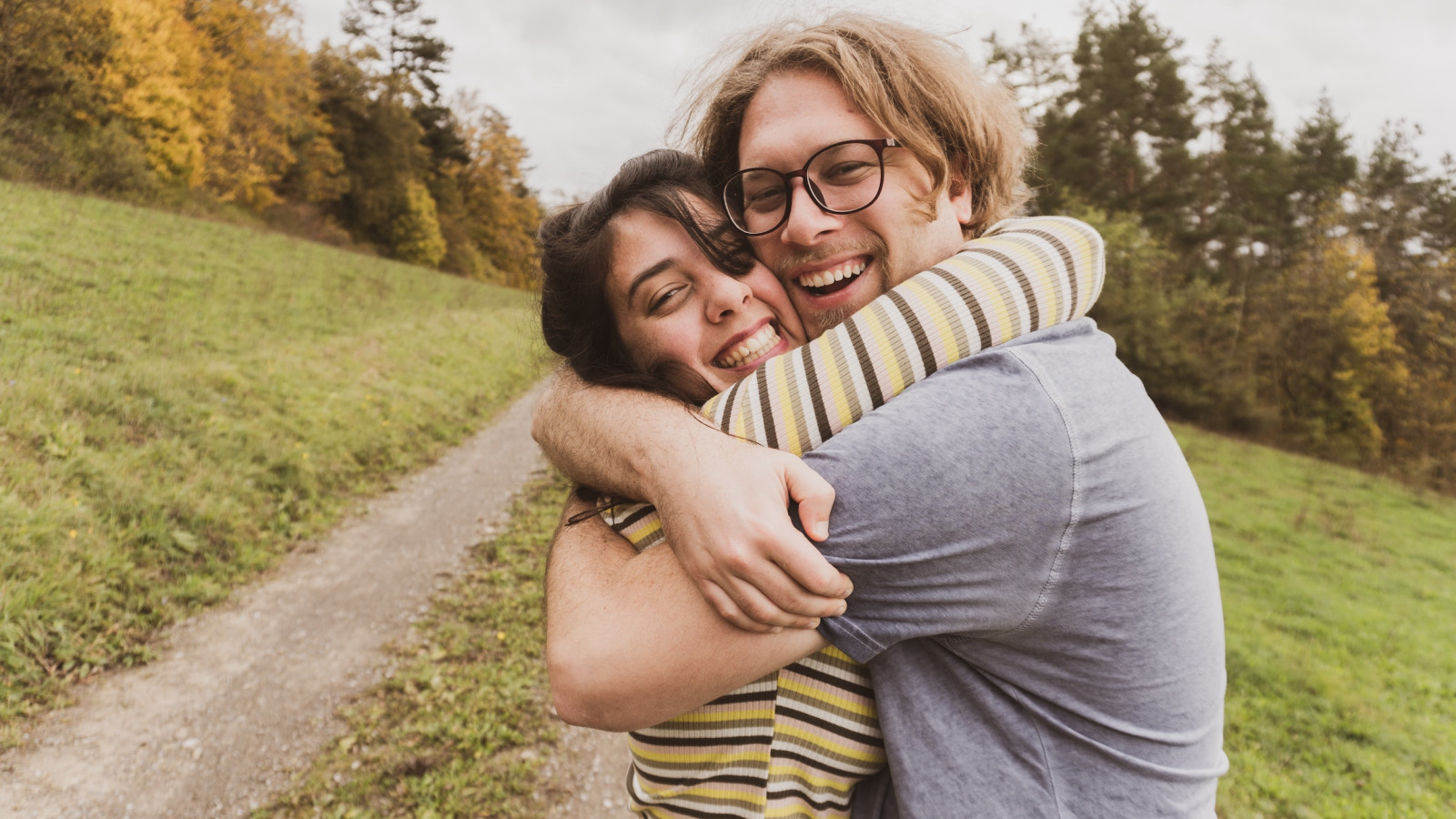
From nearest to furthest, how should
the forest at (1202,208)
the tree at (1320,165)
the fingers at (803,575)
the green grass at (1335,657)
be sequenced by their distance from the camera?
the fingers at (803,575) < the green grass at (1335,657) < the forest at (1202,208) < the tree at (1320,165)

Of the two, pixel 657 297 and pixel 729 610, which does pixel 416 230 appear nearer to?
pixel 657 297

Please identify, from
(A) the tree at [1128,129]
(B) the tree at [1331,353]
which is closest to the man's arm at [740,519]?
Answer: (A) the tree at [1128,129]

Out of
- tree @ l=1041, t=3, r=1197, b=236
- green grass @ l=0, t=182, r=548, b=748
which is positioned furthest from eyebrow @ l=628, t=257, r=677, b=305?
tree @ l=1041, t=3, r=1197, b=236

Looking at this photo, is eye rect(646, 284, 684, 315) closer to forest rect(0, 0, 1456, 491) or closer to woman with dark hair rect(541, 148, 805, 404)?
woman with dark hair rect(541, 148, 805, 404)

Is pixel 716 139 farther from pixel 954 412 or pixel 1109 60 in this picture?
pixel 1109 60

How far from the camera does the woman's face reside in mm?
1994

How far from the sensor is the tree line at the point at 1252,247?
25953mm

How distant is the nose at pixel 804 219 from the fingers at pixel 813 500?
1.05 meters

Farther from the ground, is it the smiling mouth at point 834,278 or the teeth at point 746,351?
the smiling mouth at point 834,278

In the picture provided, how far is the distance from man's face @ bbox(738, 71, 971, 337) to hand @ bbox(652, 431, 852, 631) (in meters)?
0.96

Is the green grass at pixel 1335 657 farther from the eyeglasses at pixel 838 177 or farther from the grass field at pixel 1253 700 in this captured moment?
the eyeglasses at pixel 838 177

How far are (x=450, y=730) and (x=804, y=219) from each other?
3.77 m

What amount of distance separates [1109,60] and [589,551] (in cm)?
3355

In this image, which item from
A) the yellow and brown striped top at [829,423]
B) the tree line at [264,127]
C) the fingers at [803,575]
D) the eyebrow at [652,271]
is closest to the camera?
the fingers at [803,575]
